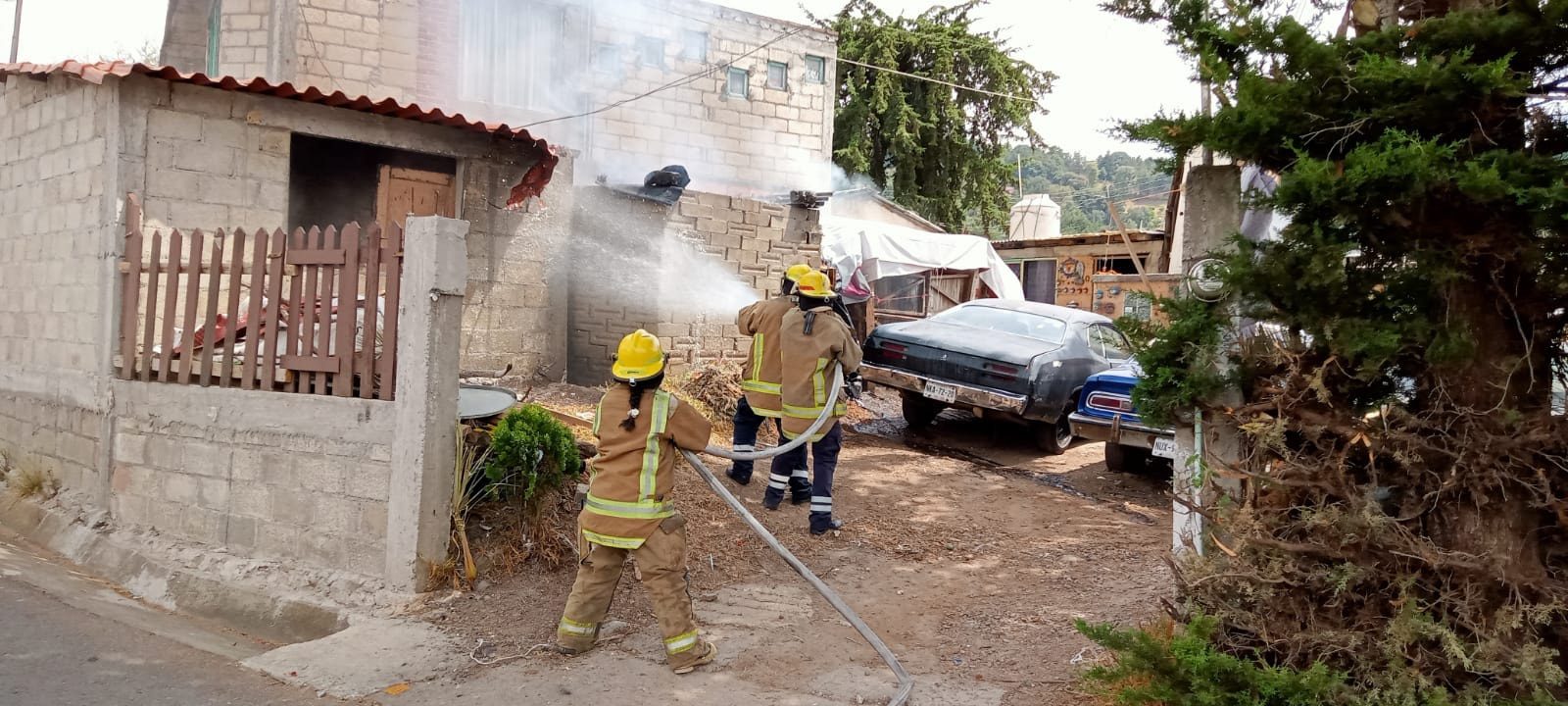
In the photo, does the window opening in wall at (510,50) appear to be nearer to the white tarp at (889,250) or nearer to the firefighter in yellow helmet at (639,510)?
the white tarp at (889,250)

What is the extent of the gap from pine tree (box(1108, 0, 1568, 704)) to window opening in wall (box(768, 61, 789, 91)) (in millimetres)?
15654

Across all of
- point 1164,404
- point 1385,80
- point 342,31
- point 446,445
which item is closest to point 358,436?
point 446,445

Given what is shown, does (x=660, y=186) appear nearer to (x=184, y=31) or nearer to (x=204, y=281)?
(x=204, y=281)

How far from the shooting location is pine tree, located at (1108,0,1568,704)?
115 inches

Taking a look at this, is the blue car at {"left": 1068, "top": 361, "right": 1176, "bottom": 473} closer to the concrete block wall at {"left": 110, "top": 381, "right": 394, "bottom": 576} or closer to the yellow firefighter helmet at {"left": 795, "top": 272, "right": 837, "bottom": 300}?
the yellow firefighter helmet at {"left": 795, "top": 272, "right": 837, "bottom": 300}

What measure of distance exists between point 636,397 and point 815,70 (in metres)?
15.9

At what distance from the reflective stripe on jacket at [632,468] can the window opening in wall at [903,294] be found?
1374cm

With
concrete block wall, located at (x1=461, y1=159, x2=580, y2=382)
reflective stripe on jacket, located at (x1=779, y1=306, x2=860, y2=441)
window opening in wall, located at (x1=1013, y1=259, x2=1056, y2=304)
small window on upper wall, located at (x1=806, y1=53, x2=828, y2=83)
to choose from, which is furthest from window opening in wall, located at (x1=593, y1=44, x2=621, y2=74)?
window opening in wall, located at (x1=1013, y1=259, x2=1056, y2=304)

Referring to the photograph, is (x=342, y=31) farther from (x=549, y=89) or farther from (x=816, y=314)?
(x=816, y=314)

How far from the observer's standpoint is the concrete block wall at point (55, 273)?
631 centimetres

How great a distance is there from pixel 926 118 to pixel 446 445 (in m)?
22.2

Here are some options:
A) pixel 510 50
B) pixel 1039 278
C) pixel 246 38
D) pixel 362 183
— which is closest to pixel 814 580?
pixel 362 183

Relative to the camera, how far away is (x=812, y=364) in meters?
6.43

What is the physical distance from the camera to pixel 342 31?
41.6ft
